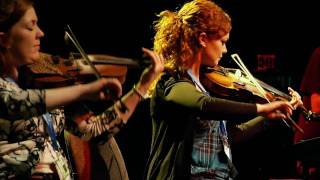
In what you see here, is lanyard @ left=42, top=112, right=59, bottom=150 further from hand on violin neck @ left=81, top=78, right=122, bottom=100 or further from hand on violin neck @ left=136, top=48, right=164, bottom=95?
hand on violin neck @ left=136, top=48, right=164, bottom=95

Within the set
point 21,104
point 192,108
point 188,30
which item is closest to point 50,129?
point 21,104

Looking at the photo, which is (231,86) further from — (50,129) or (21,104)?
(21,104)

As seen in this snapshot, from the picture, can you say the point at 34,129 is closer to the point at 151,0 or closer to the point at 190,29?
the point at 190,29

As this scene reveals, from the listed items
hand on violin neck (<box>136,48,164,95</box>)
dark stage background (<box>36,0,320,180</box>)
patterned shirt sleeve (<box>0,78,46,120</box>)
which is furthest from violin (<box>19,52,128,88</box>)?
dark stage background (<box>36,0,320,180</box>)

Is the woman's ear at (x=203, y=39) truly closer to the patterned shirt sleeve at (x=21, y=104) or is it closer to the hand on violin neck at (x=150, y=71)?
the hand on violin neck at (x=150, y=71)

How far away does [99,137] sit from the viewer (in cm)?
188

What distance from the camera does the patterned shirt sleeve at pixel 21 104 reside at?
5.00 feet

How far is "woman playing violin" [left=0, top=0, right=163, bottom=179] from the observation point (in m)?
1.54

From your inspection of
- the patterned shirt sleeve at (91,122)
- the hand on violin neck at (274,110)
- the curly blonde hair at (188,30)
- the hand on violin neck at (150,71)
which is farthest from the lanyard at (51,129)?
the hand on violin neck at (274,110)

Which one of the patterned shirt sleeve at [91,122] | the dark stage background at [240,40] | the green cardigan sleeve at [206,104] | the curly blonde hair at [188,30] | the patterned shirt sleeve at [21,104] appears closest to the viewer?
the patterned shirt sleeve at [21,104]

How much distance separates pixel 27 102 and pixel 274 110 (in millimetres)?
1068

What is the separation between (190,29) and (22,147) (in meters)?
1.03

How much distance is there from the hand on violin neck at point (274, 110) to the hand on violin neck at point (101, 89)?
707 millimetres

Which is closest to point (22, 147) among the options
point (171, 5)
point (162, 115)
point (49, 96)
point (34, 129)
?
point (34, 129)
